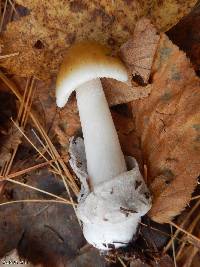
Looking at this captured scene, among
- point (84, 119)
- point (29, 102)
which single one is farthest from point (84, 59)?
point (29, 102)

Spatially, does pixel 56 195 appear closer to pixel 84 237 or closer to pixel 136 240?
pixel 84 237

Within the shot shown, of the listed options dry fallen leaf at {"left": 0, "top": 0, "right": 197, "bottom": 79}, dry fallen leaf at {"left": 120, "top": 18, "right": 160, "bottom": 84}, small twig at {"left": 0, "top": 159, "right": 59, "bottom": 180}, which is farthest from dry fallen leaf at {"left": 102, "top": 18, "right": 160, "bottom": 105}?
small twig at {"left": 0, "top": 159, "right": 59, "bottom": 180}

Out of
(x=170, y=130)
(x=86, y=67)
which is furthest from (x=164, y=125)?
(x=86, y=67)

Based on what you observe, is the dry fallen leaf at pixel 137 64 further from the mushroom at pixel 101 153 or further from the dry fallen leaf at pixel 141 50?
the mushroom at pixel 101 153

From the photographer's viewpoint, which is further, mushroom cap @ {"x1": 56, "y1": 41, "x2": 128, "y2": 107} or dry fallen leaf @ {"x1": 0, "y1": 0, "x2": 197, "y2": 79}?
dry fallen leaf @ {"x1": 0, "y1": 0, "x2": 197, "y2": 79}

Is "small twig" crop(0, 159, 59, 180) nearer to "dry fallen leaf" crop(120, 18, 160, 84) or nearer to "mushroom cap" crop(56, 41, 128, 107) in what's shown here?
"mushroom cap" crop(56, 41, 128, 107)

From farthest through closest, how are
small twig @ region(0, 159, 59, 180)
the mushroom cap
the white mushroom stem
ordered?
small twig @ region(0, 159, 59, 180) < the white mushroom stem < the mushroom cap

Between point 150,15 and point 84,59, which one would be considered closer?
point 84,59
